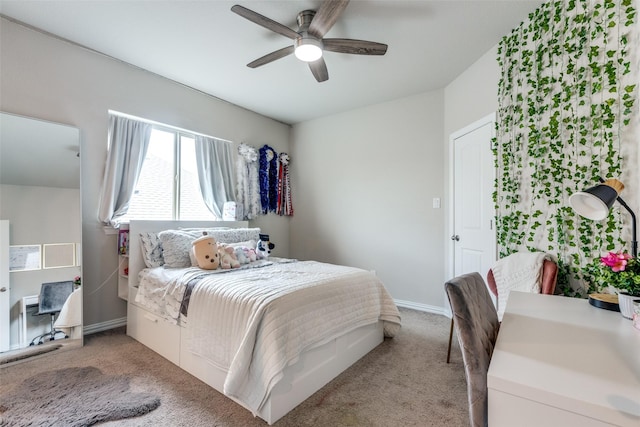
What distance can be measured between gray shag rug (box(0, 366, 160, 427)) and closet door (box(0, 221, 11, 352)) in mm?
479

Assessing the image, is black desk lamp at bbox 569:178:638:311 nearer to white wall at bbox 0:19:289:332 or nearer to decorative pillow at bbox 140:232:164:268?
decorative pillow at bbox 140:232:164:268

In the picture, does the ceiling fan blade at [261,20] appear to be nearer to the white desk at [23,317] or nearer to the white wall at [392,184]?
the white wall at [392,184]

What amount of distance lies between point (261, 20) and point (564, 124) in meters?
2.17

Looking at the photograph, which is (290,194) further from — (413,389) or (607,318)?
(607,318)

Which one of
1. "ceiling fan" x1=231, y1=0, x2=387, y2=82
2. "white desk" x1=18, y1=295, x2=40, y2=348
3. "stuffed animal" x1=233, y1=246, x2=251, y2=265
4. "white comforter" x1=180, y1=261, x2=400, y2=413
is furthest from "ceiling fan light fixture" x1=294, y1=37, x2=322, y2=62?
"white desk" x1=18, y1=295, x2=40, y2=348

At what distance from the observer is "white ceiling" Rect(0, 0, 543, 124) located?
2.16m

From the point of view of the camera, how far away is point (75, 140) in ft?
8.65

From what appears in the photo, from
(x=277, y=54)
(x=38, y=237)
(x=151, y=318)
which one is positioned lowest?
(x=151, y=318)

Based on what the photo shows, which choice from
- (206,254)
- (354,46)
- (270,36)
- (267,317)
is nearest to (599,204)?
(267,317)

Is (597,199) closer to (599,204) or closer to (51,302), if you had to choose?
(599,204)

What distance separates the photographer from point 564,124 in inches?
78.0

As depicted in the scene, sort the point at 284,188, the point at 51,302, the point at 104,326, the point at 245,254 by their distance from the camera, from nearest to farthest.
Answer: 1. the point at 51,302
2. the point at 104,326
3. the point at 245,254
4. the point at 284,188

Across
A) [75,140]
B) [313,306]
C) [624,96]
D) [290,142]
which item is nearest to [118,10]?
[75,140]

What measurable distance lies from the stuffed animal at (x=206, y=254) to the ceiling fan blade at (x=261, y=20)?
5.93 feet
